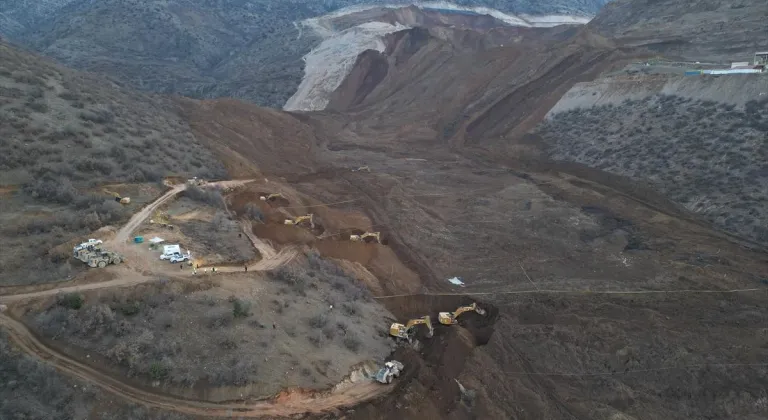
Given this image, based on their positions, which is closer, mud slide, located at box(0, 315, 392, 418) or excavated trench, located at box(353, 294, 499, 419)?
mud slide, located at box(0, 315, 392, 418)

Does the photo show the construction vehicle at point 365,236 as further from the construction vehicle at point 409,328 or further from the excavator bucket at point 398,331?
the excavator bucket at point 398,331

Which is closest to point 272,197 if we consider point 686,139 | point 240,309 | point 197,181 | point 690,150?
point 197,181

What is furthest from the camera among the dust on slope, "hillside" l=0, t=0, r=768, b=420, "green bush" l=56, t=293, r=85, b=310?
the dust on slope

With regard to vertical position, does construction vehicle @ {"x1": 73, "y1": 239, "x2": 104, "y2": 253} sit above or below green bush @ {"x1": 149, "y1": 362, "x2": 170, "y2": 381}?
above

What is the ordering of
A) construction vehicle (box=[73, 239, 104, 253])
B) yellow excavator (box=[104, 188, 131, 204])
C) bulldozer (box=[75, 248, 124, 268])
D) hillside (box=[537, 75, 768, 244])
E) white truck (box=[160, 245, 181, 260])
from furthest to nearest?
1. hillside (box=[537, 75, 768, 244])
2. yellow excavator (box=[104, 188, 131, 204])
3. white truck (box=[160, 245, 181, 260])
4. construction vehicle (box=[73, 239, 104, 253])
5. bulldozer (box=[75, 248, 124, 268])

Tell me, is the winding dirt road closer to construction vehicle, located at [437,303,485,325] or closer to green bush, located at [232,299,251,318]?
green bush, located at [232,299,251,318]

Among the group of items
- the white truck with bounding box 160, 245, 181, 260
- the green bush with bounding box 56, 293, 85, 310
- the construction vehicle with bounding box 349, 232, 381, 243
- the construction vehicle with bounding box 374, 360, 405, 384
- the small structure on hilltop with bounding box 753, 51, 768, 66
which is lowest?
the construction vehicle with bounding box 349, 232, 381, 243

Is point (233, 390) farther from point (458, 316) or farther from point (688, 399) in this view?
point (688, 399)

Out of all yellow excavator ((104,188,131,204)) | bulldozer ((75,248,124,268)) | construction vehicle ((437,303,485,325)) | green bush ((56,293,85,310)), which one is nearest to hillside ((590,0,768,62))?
construction vehicle ((437,303,485,325))

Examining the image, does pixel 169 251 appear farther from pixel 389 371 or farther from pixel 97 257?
pixel 389 371
